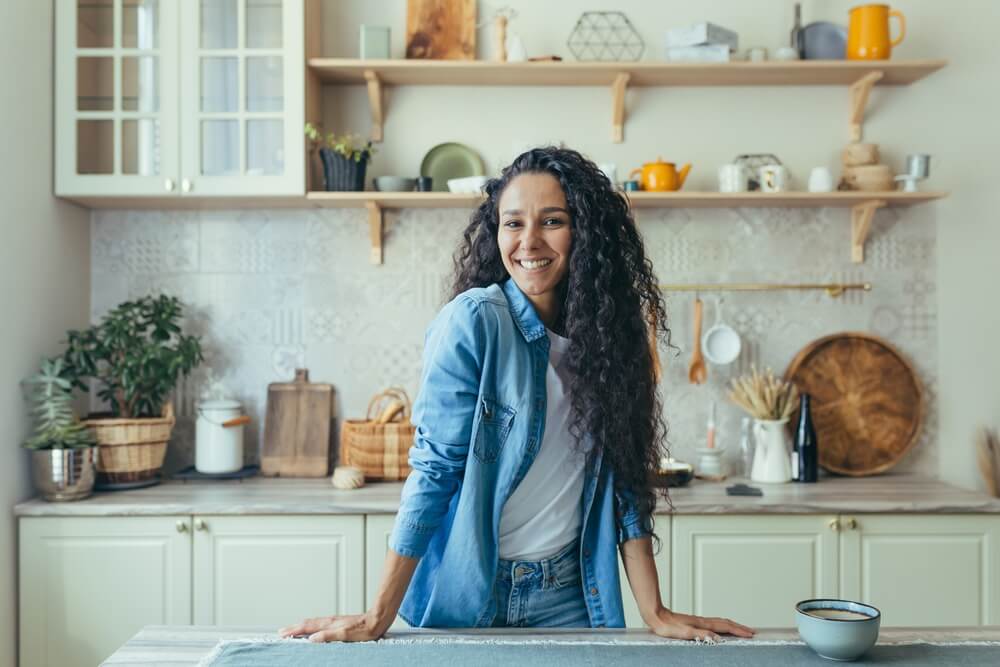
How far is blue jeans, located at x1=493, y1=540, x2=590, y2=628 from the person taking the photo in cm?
156

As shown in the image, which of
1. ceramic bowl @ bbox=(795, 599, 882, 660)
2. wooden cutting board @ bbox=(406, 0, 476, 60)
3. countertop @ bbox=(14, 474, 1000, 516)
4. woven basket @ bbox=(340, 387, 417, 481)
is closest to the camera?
ceramic bowl @ bbox=(795, 599, 882, 660)

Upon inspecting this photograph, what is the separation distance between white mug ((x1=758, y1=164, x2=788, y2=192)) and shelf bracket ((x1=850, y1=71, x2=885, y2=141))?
377mm

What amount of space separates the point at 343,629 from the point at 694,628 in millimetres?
558

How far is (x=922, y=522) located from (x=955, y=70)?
5.14ft

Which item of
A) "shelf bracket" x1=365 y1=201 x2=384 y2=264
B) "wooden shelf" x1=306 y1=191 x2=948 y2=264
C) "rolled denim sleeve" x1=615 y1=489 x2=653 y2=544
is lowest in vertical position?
"rolled denim sleeve" x1=615 y1=489 x2=653 y2=544

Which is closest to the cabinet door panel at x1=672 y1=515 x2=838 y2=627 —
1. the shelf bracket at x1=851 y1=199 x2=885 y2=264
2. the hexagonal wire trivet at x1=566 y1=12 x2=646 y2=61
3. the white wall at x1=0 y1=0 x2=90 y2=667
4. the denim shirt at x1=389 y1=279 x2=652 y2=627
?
the shelf bracket at x1=851 y1=199 x2=885 y2=264

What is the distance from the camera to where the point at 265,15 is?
2.91m

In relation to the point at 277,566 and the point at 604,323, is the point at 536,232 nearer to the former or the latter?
the point at 604,323

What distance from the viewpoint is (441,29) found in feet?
10.2

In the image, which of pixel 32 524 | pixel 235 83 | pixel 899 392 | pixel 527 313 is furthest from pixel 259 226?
pixel 899 392

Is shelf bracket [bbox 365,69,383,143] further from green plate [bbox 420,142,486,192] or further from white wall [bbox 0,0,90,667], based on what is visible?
white wall [bbox 0,0,90,667]

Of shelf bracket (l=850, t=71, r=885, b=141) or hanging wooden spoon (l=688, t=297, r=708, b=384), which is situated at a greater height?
shelf bracket (l=850, t=71, r=885, b=141)

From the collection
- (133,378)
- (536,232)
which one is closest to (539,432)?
(536,232)

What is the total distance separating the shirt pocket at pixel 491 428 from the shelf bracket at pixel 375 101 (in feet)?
6.01
